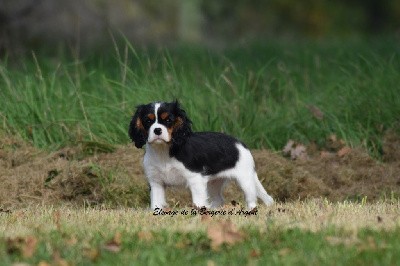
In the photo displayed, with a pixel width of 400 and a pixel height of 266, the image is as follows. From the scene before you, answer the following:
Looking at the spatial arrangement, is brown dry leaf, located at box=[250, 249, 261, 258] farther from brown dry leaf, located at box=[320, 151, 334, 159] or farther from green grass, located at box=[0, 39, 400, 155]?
brown dry leaf, located at box=[320, 151, 334, 159]

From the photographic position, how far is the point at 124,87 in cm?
1373

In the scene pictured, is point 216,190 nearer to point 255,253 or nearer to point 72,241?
point 72,241

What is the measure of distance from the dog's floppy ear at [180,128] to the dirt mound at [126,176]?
1439mm

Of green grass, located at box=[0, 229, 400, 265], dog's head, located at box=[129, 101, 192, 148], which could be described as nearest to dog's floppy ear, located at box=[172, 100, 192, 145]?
dog's head, located at box=[129, 101, 192, 148]

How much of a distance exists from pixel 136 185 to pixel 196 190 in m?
1.61

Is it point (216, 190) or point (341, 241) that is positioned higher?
point (216, 190)

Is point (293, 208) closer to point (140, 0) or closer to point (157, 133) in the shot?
point (157, 133)

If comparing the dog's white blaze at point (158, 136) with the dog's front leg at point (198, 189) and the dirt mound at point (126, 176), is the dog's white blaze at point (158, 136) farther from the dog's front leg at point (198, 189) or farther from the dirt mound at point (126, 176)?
the dirt mound at point (126, 176)

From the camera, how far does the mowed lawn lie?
7.29 meters

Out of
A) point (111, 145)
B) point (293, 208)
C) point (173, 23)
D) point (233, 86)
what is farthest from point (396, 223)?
point (173, 23)

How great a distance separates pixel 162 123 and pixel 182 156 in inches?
14.7

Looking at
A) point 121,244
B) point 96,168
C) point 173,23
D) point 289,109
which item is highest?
point 173,23

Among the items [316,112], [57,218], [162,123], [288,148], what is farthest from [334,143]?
[57,218]

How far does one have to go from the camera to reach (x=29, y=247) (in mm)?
7500
